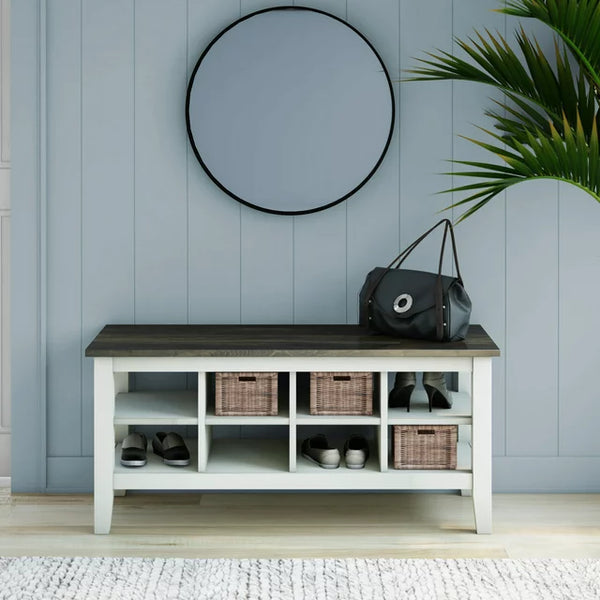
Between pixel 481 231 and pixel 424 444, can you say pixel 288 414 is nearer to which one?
pixel 424 444

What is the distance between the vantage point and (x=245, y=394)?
8.57 feet

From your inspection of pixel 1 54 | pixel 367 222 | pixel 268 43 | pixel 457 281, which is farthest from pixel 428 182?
pixel 1 54

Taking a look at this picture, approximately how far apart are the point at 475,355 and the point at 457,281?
0.80 ft

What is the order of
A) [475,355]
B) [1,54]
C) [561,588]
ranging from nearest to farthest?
[561,588], [475,355], [1,54]

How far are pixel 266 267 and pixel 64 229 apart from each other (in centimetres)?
72

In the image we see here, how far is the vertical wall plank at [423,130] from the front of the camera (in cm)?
298

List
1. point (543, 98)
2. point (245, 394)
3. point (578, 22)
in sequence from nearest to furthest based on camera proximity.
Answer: point (578, 22)
point (245, 394)
point (543, 98)

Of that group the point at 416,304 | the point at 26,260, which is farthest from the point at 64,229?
the point at 416,304

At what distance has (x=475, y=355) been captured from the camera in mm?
2549

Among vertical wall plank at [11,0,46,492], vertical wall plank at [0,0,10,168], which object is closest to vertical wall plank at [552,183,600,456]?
vertical wall plank at [11,0,46,492]

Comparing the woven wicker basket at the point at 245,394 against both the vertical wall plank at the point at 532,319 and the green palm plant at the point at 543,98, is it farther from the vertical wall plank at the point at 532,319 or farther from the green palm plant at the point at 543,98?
the vertical wall plank at the point at 532,319

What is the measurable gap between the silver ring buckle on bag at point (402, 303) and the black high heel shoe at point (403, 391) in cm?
20

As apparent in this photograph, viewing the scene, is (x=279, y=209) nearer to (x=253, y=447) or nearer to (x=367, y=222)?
(x=367, y=222)

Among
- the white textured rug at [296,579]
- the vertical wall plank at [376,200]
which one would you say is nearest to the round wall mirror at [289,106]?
the vertical wall plank at [376,200]
